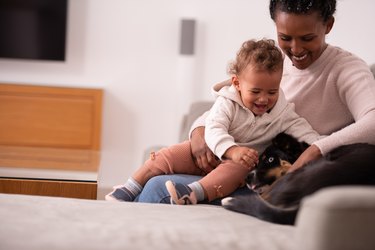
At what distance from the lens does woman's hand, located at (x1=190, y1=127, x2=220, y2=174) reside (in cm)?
207

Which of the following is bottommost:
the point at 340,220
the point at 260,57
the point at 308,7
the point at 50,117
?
the point at 50,117

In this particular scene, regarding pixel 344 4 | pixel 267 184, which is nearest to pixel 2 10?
pixel 344 4

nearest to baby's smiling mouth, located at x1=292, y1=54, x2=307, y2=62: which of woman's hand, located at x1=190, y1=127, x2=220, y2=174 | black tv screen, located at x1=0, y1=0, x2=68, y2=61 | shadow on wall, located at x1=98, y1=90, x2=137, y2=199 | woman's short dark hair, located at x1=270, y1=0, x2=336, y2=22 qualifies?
woman's short dark hair, located at x1=270, y1=0, x2=336, y2=22

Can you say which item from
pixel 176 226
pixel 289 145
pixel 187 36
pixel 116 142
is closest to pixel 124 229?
pixel 176 226

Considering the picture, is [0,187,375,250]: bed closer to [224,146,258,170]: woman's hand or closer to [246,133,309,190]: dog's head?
[246,133,309,190]: dog's head

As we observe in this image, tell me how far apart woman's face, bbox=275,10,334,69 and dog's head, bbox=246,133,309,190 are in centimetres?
28

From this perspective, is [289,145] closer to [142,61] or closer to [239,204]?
[239,204]

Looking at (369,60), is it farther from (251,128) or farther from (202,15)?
(251,128)

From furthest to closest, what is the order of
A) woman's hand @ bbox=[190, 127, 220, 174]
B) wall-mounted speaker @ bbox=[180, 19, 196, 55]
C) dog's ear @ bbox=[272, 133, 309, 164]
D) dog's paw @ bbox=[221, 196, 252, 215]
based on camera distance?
1. wall-mounted speaker @ bbox=[180, 19, 196, 55]
2. woman's hand @ bbox=[190, 127, 220, 174]
3. dog's ear @ bbox=[272, 133, 309, 164]
4. dog's paw @ bbox=[221, 196, 252, 215]

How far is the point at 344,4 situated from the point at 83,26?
2045 millimetres

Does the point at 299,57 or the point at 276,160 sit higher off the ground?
the point at 299,57

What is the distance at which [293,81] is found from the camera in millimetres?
2215

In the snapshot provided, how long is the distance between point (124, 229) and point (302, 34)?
3.42ft

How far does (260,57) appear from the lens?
2039mm
